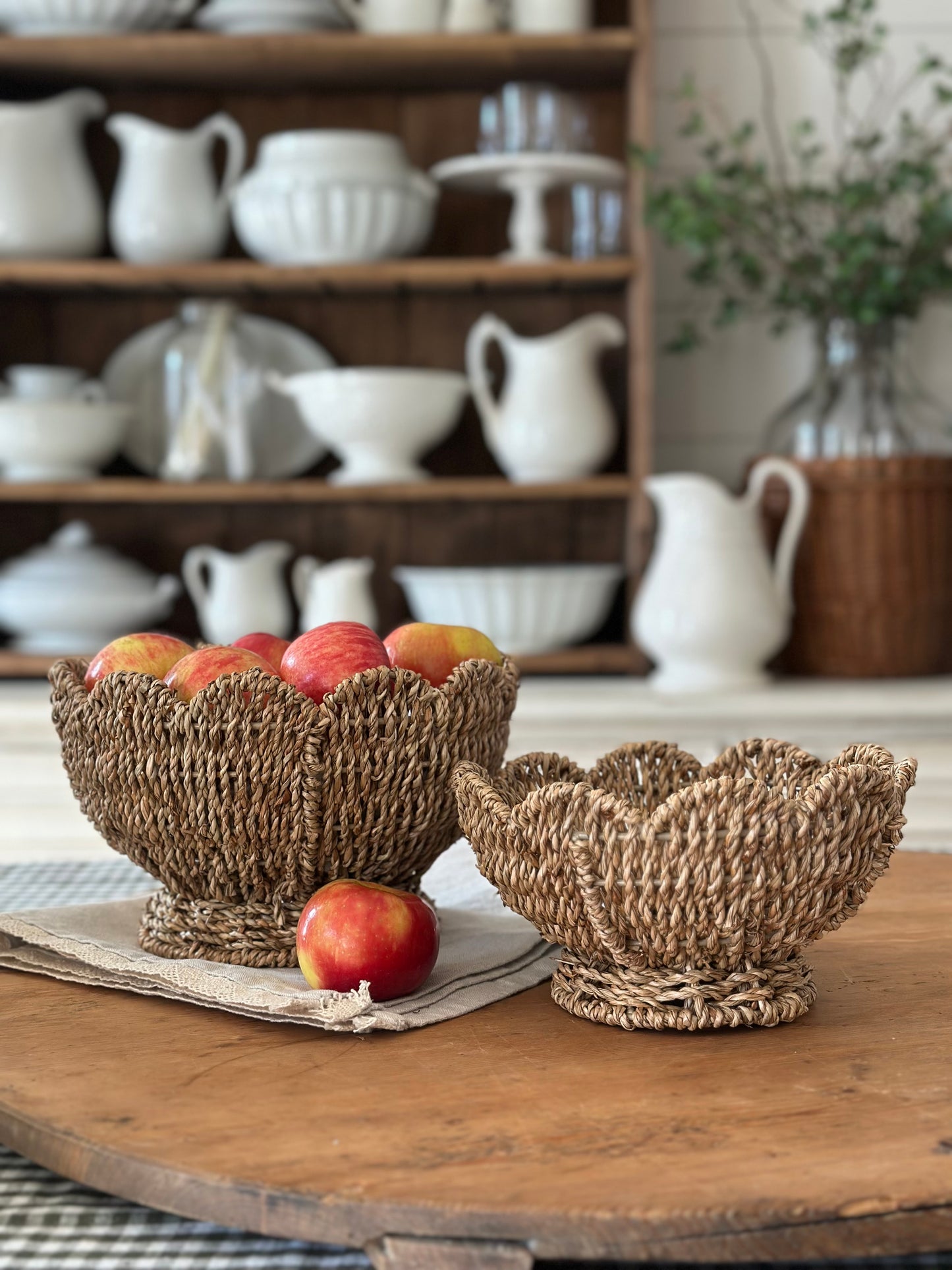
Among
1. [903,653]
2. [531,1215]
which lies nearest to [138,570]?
[903,653]

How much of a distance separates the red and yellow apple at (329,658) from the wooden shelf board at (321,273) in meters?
1.31

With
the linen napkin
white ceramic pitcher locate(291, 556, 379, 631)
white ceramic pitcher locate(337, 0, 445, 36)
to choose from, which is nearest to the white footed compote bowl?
white ceramic pitcher locate(291, 556, 379, 631)

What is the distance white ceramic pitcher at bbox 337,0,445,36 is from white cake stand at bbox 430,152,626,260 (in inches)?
7.1

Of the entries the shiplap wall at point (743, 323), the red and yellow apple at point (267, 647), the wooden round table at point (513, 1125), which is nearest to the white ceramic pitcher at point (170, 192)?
the shiplap wall at point (743, 323)

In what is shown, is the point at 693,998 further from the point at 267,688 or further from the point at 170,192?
the point at 170,192

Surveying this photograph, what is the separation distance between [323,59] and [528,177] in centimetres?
32

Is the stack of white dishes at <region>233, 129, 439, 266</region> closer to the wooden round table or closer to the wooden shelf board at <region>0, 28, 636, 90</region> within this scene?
the wooden shelf board at <region>0, 28, 636, 90</region>

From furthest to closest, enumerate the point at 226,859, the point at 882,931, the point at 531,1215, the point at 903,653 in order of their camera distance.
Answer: the point at 903,653 → the point at 882,931 → the point at 226,859 → the point at 531,1215

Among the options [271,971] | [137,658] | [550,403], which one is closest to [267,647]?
[137,658]

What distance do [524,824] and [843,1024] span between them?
175mm

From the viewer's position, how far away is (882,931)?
82 centimetres

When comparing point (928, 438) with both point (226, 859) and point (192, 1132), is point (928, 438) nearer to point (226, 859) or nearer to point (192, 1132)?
point (226, 859)

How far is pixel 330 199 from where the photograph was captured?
6.33 ft

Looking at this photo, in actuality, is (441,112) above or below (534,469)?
above
